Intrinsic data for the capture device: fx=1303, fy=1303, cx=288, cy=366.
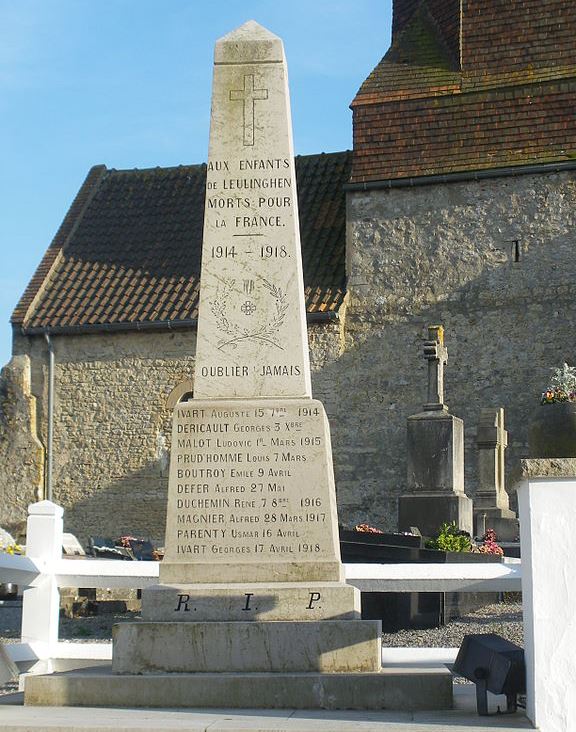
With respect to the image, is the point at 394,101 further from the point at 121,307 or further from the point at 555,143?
the point at 121,307

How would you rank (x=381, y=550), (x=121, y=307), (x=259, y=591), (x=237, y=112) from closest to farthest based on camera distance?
(x=259, y=591) < (x=237, y=112) < (x=381, y=550) < (x=121, y=307)

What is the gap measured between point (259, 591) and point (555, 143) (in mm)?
19010

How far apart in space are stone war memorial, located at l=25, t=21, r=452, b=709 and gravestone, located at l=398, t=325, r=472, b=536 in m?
10.7

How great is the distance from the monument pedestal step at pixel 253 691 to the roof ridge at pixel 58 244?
21690mm

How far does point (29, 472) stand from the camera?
88.7ft

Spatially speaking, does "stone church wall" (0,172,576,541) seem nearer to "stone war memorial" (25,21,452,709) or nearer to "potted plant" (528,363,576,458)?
"potted plant" (528,363,576,458)

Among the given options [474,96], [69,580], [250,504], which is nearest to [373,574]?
[250,504]

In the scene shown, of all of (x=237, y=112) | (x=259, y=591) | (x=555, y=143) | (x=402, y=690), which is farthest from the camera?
(x=555, y=143)

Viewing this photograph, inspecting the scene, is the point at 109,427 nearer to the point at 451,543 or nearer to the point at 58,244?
the point at 58,244

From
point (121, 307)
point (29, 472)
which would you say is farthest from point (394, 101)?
point (29, 472)

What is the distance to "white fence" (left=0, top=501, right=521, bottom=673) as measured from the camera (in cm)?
802

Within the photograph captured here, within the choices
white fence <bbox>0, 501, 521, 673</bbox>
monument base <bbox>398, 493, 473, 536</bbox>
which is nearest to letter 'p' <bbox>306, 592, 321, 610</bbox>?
white fence <bbox>0, 501, 521, 673</bbox>

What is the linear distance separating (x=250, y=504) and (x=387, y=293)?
726 inches

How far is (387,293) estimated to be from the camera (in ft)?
83.2
